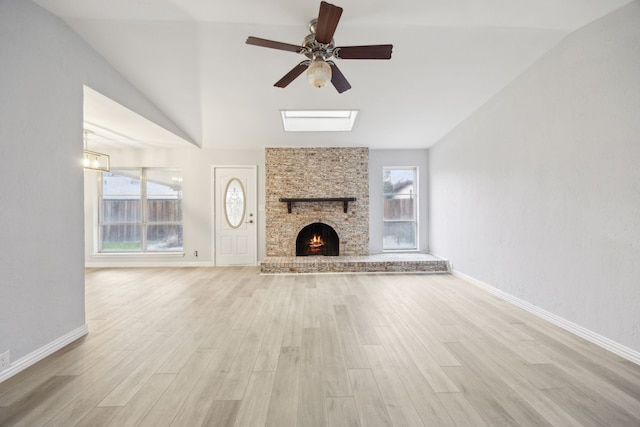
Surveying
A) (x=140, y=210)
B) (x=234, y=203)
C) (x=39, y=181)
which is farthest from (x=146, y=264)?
(x=39, y=181)

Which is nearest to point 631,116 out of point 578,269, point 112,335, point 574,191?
point 574,191

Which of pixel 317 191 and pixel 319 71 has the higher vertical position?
pixel 319 71

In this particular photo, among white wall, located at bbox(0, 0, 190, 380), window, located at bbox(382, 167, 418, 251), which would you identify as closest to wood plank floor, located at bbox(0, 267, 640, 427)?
white wall, located at bbox(0, 0, 190, 380)

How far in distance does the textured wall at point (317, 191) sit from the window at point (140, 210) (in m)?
2.08

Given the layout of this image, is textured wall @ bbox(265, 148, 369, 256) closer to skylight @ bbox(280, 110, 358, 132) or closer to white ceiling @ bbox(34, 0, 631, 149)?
skylight @ bbox(280, 110, 358, 132)

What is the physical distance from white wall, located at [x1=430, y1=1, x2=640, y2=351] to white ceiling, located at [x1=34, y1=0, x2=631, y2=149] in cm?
31

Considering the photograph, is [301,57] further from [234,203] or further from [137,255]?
[137,255]

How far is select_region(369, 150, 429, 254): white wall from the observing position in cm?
647

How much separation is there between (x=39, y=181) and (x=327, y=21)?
264 cm

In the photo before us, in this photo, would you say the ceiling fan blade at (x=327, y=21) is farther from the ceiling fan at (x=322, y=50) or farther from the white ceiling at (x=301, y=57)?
the white ceiling at (x=301, y=57)

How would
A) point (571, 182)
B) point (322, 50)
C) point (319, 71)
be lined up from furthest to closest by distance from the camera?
point (571, 182), point (322, 50), point (319, 71)

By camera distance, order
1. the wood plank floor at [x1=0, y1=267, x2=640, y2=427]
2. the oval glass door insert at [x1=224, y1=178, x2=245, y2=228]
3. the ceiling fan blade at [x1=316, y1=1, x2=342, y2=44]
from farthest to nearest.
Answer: the oval glass door insert at [x1=224, y1=178, x2=245, y2=228] → the ceiling fan blade at [x1=316, y1=1, x2=342, y2=44] → the wood plank floor at [x1=0, y1=267, x2=640, y2=427]

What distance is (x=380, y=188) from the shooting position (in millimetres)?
6484

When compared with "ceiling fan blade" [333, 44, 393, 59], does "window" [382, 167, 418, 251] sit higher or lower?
lower
